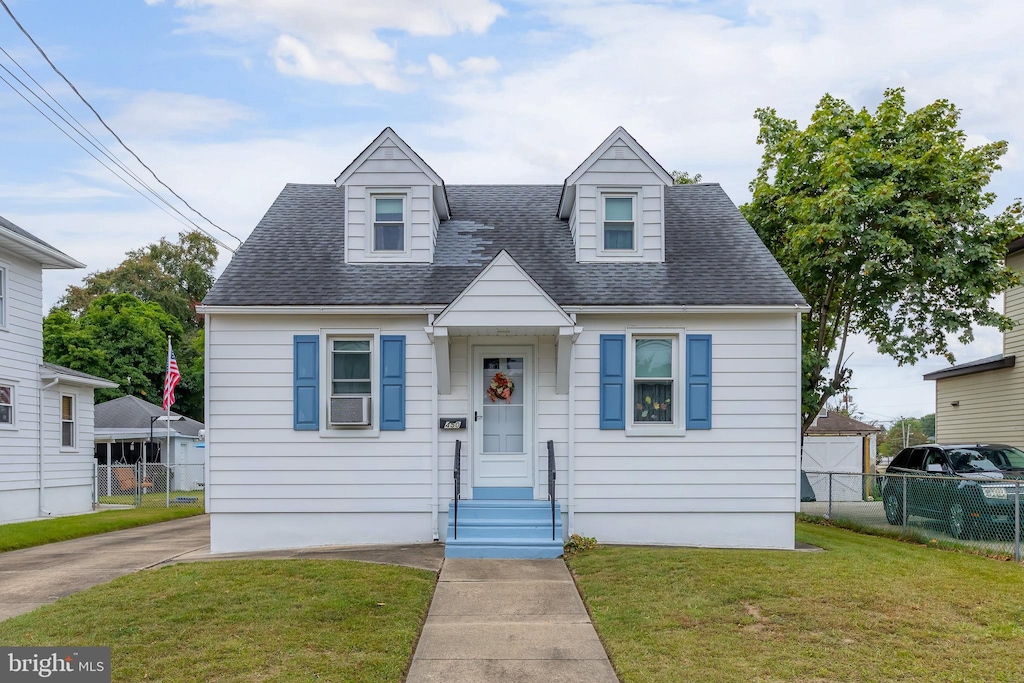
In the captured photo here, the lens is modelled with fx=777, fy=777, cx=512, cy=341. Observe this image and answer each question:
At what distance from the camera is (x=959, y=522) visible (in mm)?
11836

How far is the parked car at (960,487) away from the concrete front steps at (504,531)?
6153mm

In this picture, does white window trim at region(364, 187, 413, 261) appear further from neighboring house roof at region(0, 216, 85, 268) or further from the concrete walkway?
neighboring house roof at region(0, 216, 85, 268)

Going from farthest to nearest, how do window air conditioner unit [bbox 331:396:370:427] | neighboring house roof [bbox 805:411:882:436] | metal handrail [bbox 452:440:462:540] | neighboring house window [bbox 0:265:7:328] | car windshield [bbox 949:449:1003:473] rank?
neighboring house roof [bbox 805:411:882:436] < neighboring house window [bbox 0:265:7:328] < car windshield [bbox 949:449:1003:473] < window air conditioner unit [bbox 331:396:370:427] < metal handrail [bbox 452:440:462:540]

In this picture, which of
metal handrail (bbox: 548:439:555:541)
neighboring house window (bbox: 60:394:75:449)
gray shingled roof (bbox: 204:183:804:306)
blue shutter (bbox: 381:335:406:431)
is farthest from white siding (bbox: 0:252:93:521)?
metal handrail (bbox: 548:439:555:541)

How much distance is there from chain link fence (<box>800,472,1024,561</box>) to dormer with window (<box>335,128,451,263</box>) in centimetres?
884

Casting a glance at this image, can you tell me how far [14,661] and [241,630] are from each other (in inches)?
65.2

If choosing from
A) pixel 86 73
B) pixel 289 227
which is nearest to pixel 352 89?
pixel 289 227

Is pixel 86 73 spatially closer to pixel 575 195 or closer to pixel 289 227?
pixel 289 227

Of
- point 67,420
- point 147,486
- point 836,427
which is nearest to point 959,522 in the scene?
point 67,420

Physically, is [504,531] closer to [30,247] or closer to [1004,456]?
[1004,456]

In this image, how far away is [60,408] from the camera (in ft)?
61.4

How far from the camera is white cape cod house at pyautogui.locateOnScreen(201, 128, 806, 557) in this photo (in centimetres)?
1125

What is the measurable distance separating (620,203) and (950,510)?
7028mm

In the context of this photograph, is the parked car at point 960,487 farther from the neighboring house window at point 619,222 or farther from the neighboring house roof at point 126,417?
the neighboring house roof at point 126,417
